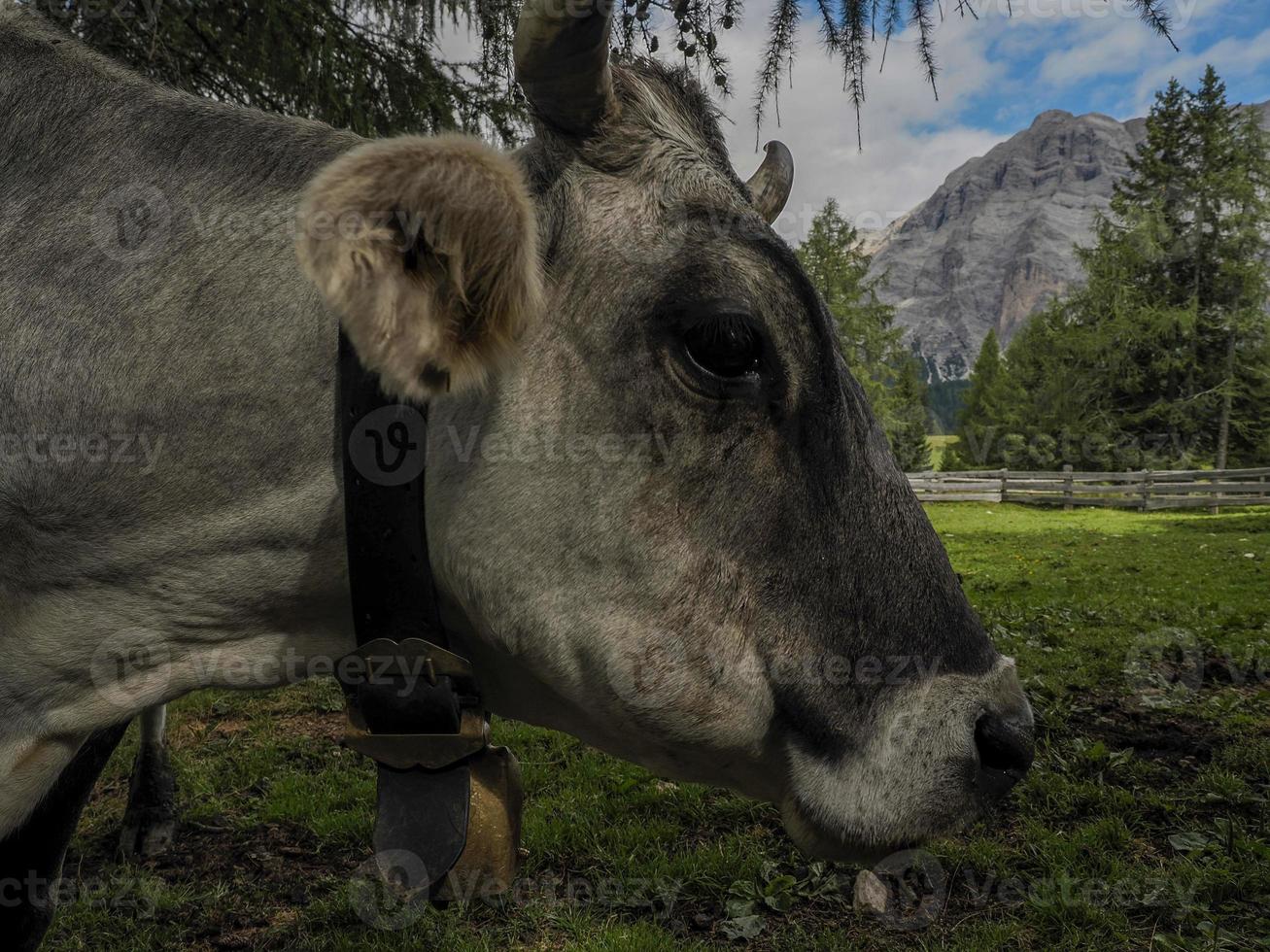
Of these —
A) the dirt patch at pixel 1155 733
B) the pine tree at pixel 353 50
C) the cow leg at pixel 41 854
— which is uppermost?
the pine tree at pixel 353 50

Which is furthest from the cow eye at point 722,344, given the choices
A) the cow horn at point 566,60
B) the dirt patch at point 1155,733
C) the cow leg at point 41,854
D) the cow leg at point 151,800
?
the dirt patch at point 1155,733

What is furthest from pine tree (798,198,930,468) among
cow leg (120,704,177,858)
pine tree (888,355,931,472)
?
cow leg (120,704,177,858)

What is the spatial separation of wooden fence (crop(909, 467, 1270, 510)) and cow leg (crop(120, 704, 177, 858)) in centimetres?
2446

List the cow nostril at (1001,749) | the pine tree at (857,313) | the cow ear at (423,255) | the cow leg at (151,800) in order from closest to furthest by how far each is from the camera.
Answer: the cow ear at (423,255)
the cow nostril at (1001,749)
the cow leg at (151,800)
the pine tree at (857,313)

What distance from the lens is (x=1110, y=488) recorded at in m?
24.4

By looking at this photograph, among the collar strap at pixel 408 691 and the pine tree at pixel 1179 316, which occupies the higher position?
the pine tree at pixel 1179 316

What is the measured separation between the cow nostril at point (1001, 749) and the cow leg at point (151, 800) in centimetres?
342

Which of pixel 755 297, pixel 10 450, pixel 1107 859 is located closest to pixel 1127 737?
pixel 1107 859

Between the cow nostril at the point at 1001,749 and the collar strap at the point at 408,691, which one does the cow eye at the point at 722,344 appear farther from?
the cow nostril at the point at 1001,749

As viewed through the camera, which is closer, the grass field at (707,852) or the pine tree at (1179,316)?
the grass field at (707,852)

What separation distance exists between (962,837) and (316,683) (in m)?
4.52

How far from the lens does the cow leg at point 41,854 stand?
2.20 metres

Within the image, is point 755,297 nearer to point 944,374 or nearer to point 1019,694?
point 1019,694

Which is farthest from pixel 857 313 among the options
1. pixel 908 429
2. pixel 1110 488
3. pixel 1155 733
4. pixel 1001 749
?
pixel 1001 749
